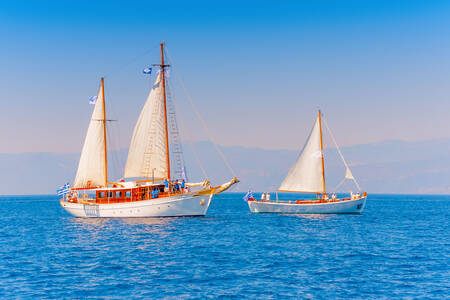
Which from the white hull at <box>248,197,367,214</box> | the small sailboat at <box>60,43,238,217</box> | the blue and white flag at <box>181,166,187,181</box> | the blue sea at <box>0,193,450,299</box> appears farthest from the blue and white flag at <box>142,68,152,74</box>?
the white hull at <box>248,197,367,214</box>

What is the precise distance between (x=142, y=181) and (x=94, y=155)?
367 inches

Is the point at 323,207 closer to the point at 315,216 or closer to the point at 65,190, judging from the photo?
the point at 315,216

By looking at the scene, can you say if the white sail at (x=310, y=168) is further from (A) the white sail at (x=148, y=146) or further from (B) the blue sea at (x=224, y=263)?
(A) the white sail at (x=148, y=146)

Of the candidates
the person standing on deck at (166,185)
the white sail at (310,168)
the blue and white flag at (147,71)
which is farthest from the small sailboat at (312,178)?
the blue and white flag at (147,71)

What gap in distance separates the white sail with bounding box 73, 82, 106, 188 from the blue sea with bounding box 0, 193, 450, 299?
15598mm

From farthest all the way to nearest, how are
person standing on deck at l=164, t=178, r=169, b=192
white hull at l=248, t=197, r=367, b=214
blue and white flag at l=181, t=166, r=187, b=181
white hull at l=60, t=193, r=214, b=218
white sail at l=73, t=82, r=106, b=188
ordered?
1. white hull at l=248, t=197, r=367, b=214
2. white sail at l=73, t=82, r=106, b=188
3. blue and white flag at l=181, t=166, r=187, b=181
4. person standing on deck at l=164, t=178, r=169, b=192
5. white hull at l=60, t=193, r=214, b=218

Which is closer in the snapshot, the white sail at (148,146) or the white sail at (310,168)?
the white sail at (148,146)

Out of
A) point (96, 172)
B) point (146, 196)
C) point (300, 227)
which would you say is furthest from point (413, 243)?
point (96, 172)

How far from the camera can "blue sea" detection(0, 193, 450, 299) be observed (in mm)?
24484

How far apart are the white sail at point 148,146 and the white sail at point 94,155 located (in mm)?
5216

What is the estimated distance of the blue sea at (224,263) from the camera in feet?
80.3

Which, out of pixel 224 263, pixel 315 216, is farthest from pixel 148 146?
pixel 224 263

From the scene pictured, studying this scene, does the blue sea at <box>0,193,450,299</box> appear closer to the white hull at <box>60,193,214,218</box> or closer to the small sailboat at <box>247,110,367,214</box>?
the white hull at <box>60,193,214,218</box>

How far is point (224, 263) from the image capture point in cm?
3166
